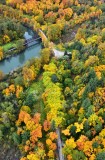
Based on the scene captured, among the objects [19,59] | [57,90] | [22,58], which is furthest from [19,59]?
[57,90]

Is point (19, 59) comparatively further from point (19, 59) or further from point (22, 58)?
point (22, 58)

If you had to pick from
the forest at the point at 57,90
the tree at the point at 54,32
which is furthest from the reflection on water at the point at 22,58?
the tree at the point at 54,32

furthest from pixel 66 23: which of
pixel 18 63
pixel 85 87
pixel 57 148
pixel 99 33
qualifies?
pixel 57 148

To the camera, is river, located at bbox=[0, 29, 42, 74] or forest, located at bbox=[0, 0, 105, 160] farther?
river, located at bbox=[0, 29, 42, 74]

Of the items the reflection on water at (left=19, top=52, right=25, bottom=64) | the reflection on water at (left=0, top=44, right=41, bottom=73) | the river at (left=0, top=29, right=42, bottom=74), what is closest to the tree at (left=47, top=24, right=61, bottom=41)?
the river at (left=0, top=29, right=42, bottom=74)

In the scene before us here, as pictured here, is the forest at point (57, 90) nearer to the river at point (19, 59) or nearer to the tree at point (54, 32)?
the tree at point (54, 32)

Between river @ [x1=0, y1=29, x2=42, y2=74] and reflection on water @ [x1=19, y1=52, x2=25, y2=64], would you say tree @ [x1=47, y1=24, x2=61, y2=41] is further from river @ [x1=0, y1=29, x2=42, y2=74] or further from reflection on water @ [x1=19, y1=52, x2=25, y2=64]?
reflection on water @ [x1=19, y1=52, x2=25, y2=64]
